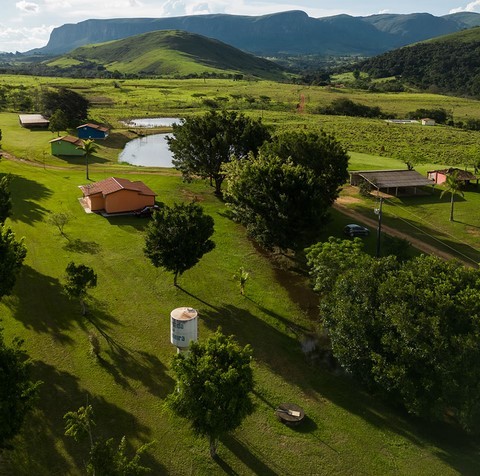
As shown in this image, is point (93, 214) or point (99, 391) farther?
point (93, 214)

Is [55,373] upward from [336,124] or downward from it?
downward

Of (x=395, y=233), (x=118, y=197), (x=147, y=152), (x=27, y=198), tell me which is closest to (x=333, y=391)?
(x=395, y=233)

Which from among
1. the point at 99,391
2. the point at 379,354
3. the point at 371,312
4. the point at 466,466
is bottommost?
the point at 466,466

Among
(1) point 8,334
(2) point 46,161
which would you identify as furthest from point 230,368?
(2) point 46,161

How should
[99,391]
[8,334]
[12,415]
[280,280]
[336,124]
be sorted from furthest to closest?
[336,124]
[280,280]
[8,334]
[99,391]
[12,415]

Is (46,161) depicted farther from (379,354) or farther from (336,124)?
(336,124)

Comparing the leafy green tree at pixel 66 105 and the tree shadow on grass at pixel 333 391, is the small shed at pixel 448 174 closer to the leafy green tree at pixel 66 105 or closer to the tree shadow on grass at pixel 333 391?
the tree shadow on grass at pixel 333 391

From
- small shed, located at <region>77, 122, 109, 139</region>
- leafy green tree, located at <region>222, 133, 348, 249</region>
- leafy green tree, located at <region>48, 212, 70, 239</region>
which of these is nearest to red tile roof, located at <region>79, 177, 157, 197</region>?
leafy green tree, located at <region>48, 212, 70, 239</region>

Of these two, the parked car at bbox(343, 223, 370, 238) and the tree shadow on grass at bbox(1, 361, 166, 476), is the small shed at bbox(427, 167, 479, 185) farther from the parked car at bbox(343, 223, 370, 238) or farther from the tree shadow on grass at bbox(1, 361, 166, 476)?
the tree shadow on grass at bbox(1, 361, 166, 476)

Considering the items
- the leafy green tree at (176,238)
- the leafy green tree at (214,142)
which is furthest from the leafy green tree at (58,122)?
the leafy green tree at (176,238)
